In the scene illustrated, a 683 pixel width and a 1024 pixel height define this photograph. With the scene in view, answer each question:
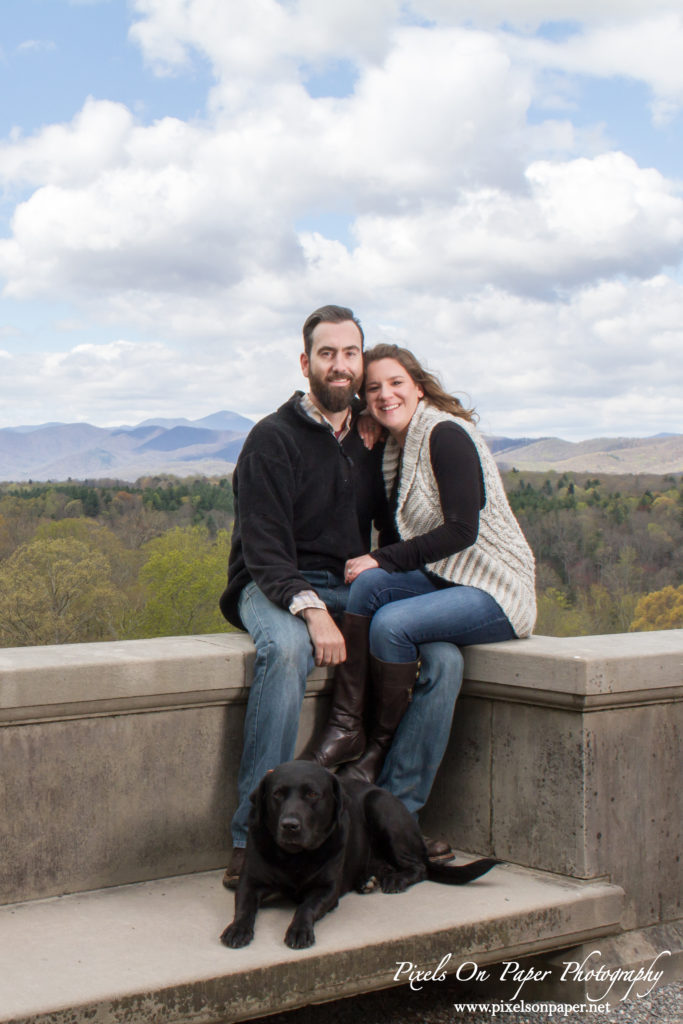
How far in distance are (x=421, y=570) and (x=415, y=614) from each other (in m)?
0.32

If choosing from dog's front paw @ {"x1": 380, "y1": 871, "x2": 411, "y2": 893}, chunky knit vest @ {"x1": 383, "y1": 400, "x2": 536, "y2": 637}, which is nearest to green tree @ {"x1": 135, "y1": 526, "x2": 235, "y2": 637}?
chunky knit vest @ {"x1": 383, "y1": 400, "x2": 536, "y2": 637}

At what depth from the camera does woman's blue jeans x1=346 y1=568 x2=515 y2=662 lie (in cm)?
389

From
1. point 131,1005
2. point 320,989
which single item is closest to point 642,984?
point 320,989

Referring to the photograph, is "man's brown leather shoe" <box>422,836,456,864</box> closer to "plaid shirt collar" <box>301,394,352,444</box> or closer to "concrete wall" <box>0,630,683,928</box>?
"concrete wall" <box>0,630,683,928</box>

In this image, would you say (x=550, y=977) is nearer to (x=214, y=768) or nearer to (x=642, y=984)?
(x=642, y=984)

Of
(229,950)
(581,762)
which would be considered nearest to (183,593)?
(581,762)

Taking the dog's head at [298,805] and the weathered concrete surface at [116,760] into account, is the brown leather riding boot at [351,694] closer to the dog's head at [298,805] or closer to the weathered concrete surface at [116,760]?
the weathered concrete surface at [116,760]

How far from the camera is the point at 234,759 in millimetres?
3902

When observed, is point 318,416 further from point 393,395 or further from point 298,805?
point 298,805

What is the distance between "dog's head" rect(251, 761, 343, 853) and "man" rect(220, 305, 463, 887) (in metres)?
0.39

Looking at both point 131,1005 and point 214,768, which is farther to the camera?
point 214,768

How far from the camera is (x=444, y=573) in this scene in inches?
162

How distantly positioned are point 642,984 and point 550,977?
0.35 metres

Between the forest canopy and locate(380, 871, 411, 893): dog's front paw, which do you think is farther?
the forest canopy
